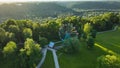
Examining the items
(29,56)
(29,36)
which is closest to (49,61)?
(29,56)

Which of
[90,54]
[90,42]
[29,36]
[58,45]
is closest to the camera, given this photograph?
[90,54]

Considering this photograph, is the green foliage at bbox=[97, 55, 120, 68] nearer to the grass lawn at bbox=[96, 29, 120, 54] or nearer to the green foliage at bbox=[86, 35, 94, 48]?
the green foliage at bbox=[86, 35, 94, 48]

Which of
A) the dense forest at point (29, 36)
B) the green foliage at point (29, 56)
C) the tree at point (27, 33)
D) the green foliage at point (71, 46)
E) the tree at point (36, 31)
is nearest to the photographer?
the green foliage at point (29, 56)

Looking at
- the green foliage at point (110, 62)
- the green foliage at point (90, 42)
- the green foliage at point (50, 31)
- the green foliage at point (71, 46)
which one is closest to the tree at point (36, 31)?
the green foliage at point (50, 31)

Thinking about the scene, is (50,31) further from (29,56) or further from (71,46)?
(29,56)

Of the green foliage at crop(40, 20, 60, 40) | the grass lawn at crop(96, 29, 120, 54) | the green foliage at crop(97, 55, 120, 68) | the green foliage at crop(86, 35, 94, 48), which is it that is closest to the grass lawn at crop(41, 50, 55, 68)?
the green foliage at crop(40, 20, 60, 40)

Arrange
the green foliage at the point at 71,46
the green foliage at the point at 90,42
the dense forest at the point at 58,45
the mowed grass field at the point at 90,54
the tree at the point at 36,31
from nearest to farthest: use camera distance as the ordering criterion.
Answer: the dense forest at the point at 58,45
the mowed grass field at the point at 90,54
the green foliage at the point at 71,46
the green foliage at the point at 90,42
the tree at the point at 36,31

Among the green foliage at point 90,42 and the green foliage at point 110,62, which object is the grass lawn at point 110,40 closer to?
the green foliage at point 90,42

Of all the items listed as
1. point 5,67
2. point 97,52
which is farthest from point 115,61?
point 5,67

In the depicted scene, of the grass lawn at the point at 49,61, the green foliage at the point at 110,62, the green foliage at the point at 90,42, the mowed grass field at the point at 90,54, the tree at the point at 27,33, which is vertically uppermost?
the tree at the point at 27,33

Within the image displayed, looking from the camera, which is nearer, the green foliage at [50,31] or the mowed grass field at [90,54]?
the mowed grass field at [90,54]

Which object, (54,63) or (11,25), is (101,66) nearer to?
(54,63)
